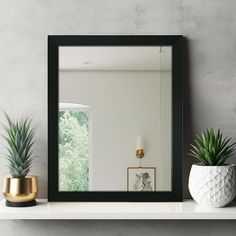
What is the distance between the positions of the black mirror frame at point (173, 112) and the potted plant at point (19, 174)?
106 mm

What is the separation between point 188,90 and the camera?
80.4 inches

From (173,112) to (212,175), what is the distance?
32 centimetres

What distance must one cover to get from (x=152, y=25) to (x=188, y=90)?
0.32m

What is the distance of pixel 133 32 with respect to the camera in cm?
204

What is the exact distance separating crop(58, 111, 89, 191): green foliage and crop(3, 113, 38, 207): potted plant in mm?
135

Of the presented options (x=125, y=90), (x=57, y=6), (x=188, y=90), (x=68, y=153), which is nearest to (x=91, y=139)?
(x=68, y=153)

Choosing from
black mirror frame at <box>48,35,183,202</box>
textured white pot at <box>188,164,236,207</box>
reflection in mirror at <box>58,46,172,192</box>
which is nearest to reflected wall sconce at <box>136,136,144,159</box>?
reflection in mirror at <box>58,46,172,192</box>

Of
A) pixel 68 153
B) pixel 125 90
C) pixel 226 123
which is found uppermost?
pixel 125 90

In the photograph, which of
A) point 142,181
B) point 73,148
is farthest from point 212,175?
point 73,148

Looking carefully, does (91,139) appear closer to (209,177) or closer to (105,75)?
(105,75)

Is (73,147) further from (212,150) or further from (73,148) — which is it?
(212,150)

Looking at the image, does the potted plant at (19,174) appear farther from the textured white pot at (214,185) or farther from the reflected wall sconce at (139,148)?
the textured white pot at (214,185)

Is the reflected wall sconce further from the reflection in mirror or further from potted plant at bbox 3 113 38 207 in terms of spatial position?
potted plant at bbox 3 113 38 207

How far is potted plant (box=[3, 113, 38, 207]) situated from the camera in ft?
6.15
